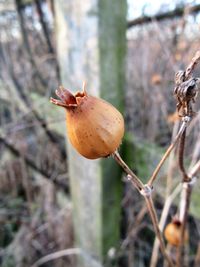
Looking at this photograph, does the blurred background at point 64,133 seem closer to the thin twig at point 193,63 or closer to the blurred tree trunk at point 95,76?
the blurred tree trunk at point 95,76

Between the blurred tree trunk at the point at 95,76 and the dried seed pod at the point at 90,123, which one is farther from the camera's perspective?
the blurred tree trunk at the point at 95,76

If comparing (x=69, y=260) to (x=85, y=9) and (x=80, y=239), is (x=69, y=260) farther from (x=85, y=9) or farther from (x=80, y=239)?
(x=85, y=9)

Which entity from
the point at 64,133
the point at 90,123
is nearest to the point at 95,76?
the point at 64,133

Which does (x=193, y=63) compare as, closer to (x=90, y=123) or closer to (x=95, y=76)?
(x=90, y=123)

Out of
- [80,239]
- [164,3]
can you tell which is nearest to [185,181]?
[80,239]

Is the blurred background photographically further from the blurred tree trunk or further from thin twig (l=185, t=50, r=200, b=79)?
thin twig (l=185, t=50, r=200, b=79)

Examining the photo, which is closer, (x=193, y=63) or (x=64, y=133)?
(x=193, y=63)

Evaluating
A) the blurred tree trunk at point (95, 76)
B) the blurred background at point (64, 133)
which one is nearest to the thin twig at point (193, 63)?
the blurred background at point (64, 133)
